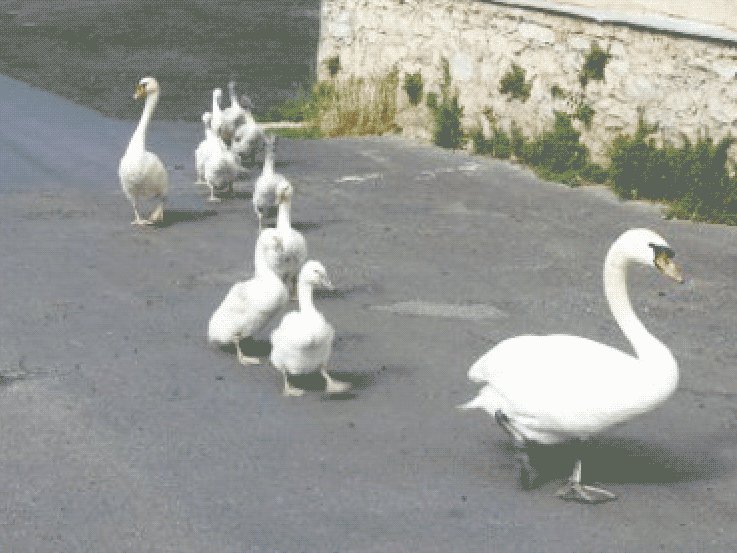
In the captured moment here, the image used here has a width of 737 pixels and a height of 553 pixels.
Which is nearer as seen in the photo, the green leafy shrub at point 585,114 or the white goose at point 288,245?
the white goose at point 288,245

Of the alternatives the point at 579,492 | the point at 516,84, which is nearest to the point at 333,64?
the point at 516,84

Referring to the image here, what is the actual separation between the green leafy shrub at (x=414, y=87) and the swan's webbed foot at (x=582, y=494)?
35.0 ft

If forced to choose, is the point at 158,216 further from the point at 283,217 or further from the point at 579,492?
the point at 579,492

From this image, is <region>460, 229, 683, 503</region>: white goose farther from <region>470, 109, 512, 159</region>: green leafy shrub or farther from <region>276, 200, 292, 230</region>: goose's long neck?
<region>470, 109, 512, 159</region>: green leafy shrub

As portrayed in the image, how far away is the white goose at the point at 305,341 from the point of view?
809cm

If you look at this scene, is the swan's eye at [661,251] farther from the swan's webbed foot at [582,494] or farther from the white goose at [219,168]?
the white goose at [219,168]

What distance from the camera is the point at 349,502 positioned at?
6848 mm

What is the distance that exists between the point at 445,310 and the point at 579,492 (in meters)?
3.32

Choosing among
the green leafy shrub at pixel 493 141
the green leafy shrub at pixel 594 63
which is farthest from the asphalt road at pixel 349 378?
the green leafy shrub at pixel 594 63

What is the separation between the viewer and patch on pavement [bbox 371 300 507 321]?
991 cm

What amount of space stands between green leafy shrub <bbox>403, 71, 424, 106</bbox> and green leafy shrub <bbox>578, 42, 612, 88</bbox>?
2989 mm

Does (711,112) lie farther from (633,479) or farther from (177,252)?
(633,479)

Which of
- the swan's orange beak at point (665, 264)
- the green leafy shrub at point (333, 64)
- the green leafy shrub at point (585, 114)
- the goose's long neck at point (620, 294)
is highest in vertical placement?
the swan's orange beak at point (665, 264)

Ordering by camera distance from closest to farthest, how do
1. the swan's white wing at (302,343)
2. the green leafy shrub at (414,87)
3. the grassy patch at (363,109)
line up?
the swan's white wing at (302,343), the green leafy shrub at (414,87), the grassy patch at (363,109)
